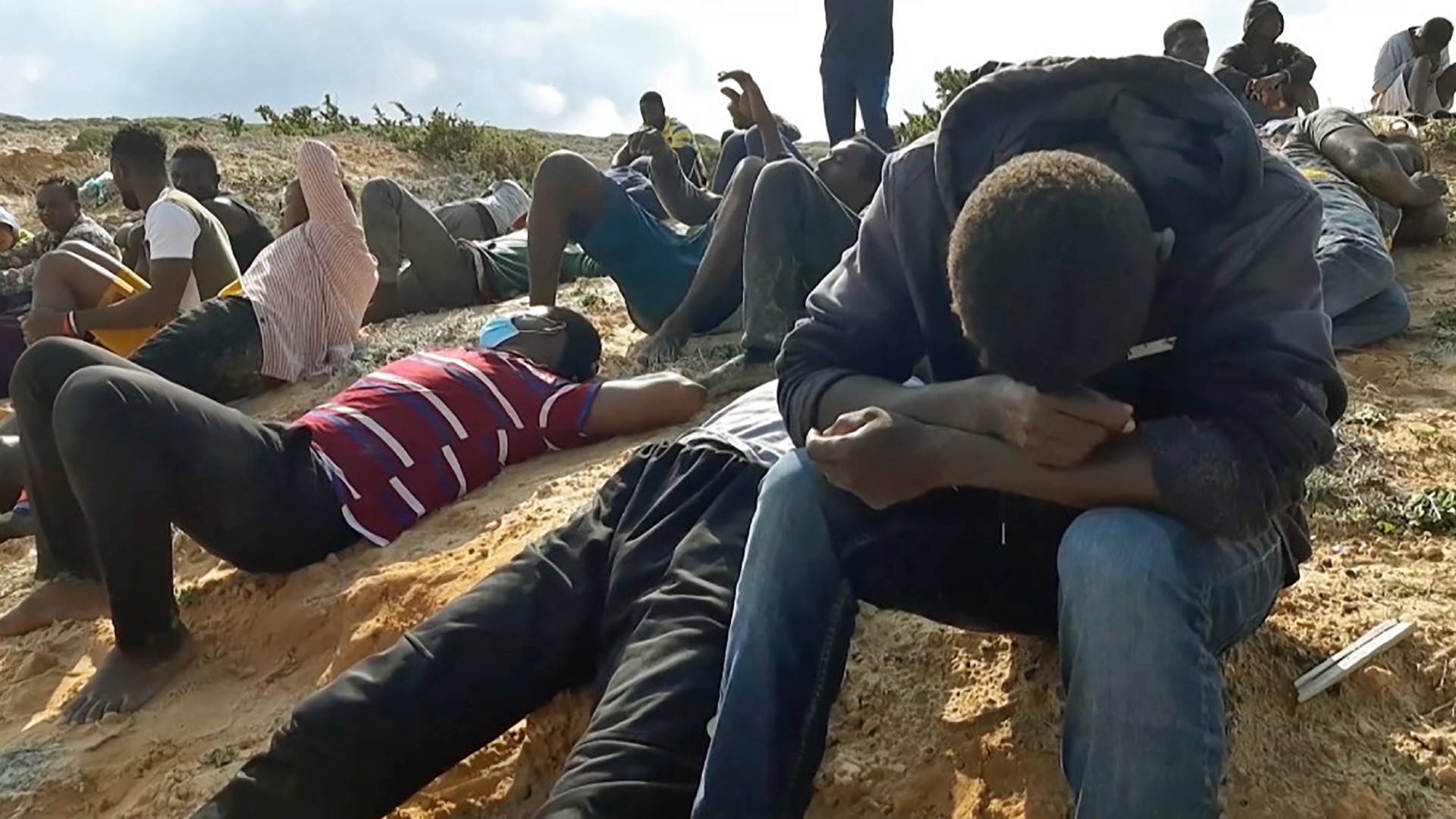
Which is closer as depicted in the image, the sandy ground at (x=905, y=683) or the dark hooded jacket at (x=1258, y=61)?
the sandy ground at (x=905, y=683)

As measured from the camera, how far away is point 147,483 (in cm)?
285

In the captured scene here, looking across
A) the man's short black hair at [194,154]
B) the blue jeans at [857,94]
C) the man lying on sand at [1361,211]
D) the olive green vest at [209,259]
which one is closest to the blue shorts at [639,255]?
the olive green vest at [209,259]

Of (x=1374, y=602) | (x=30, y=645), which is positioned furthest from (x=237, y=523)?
(x=1374, y=602)

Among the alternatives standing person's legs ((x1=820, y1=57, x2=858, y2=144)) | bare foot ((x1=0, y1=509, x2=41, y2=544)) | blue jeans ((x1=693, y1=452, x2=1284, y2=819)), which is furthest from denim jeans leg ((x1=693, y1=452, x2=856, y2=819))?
standing person's legs ((x1=820, y1=57, x2=858, y2=144))

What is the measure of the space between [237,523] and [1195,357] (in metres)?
2.39

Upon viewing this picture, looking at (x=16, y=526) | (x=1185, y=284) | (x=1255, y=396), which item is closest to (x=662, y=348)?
(x=16, y=526)

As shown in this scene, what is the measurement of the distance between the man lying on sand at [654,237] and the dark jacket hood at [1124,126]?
273 cm

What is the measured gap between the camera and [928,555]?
1.84 metres

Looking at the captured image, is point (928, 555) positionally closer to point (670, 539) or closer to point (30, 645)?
point (670, 539)

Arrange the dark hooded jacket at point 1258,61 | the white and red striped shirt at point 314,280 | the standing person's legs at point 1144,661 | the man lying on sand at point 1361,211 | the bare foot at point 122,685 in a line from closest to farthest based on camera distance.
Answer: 1. the standing person's legs at point 1144,661
2. the bare foot at point 122,685
3. the man lying on sand at point 1361,211
4. the white and red striped shirt at point 314,280
5. the dark hooded jacket at point 1258,61

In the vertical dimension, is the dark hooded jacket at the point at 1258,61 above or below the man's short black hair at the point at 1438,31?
above

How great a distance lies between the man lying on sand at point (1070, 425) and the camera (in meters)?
1.48

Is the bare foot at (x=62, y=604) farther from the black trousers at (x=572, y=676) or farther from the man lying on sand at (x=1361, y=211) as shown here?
the man lying on sand at (x=1361, y=211)

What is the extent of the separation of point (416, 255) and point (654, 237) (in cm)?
183
